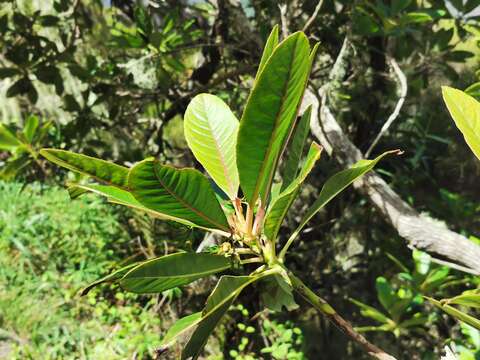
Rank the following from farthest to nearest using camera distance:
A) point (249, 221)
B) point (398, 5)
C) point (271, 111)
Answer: point (398, 5)
point (249, 221)
point (271, 111)

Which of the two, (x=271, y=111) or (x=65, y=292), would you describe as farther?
(x=65, y=292)

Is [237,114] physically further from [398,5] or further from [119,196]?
[119,196]

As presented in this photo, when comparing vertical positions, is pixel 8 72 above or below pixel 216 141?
below

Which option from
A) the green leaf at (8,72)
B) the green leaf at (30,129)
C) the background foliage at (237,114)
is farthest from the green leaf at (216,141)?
the green leaf at (8,72)

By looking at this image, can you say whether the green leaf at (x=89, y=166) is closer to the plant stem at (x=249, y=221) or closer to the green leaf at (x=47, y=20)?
the plant stem at (x=249, y=221)

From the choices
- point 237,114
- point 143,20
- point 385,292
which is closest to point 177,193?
point 385,292

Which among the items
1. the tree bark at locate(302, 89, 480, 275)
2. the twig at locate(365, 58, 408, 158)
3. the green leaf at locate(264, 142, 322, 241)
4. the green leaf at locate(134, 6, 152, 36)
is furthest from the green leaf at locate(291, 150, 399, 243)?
the green leaf at locate(134, 6, 152, 36)
